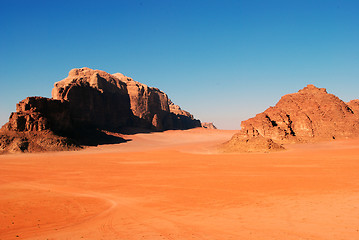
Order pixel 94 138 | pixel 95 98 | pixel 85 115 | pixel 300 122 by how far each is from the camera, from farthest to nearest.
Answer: pixel 95 98, pixel 85 115, pixel 94 138, pixel 300 122

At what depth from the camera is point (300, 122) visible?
47.0 m

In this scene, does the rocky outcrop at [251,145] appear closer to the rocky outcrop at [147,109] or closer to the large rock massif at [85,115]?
the large rock massif at [85,115]

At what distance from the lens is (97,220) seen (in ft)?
32.0

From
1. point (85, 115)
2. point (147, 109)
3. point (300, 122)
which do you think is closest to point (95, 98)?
point (85, 115)

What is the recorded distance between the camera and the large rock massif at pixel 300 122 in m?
41.2

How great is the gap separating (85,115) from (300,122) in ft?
163

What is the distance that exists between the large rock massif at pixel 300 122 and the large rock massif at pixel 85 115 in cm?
3085

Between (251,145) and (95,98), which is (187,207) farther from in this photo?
(95,98)

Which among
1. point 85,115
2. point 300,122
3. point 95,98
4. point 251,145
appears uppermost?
point 95,98

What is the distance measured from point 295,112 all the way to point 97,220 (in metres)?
46.5

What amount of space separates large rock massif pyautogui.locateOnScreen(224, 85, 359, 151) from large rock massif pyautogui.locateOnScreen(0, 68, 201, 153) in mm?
30852

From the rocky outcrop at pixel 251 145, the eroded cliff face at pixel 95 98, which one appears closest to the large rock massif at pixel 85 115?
the eroded cliff face at pixel 95 98

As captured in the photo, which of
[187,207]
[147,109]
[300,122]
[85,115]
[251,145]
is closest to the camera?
[187,207]

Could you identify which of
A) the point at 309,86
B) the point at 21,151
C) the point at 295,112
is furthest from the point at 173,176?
the point at 309,86
